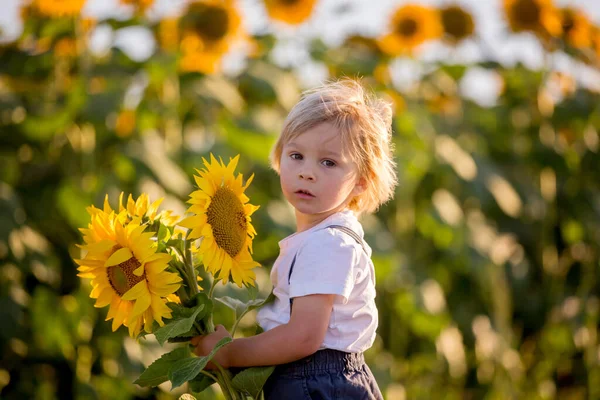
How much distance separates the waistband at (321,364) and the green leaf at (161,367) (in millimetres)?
152

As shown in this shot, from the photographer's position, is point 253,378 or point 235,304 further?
point 235,304

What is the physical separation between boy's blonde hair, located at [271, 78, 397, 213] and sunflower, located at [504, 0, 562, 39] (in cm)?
299

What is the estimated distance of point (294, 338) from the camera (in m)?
1.31

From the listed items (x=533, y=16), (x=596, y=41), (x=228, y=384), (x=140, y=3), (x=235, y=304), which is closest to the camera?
(x=228, y=384)

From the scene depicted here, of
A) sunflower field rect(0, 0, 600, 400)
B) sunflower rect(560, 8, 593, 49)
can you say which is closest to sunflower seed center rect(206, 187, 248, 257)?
sunflower field rect(0, 0, 600, 400)

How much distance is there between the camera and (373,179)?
1.49 m

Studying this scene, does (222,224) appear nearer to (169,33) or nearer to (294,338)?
(294,338)

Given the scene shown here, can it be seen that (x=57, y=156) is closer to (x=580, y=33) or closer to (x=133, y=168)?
(x=133, y=168)

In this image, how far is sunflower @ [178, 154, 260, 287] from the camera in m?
1.29

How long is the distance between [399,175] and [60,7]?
146 centimetres

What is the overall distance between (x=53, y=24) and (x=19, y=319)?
1013mm

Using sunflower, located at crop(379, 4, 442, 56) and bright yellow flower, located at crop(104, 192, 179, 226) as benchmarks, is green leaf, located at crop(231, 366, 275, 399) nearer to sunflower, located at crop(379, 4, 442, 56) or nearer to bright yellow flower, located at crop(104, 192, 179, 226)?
bright yellow flower, located at crop(104, 192, 179, 226)

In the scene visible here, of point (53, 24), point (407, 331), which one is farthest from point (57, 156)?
point (407, 331)

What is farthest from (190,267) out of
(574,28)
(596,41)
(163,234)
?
(596,41)
